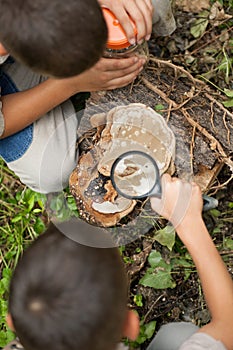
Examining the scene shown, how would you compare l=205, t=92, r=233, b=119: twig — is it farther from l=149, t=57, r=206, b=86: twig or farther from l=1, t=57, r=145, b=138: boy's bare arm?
l=1, t=57, r=145, b=138: boy's bare arm

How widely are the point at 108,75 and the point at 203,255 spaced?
0.59m

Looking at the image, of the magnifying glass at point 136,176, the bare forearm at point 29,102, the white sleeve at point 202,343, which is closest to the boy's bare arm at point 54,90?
the bare forearm at point 29,102

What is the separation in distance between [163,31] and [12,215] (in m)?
0.82

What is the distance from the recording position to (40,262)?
45.6 inches

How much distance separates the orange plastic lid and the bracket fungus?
24 centimetres

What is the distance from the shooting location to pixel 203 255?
148cm

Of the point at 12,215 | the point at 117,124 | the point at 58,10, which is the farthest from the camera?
the point at 12,215

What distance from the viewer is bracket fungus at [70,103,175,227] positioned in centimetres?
170

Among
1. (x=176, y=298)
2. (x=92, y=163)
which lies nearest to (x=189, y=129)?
(x=92, y=163)

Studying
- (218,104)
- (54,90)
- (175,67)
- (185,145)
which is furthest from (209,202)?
(54,90)

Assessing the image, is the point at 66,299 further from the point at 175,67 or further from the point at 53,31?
the point at 175,67

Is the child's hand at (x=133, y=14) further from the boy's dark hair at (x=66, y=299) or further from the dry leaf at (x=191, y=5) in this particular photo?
the boy's dark hair at (x=66, y=299)

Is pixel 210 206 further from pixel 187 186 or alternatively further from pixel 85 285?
pixel 85 285

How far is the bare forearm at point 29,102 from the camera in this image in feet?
5.43
